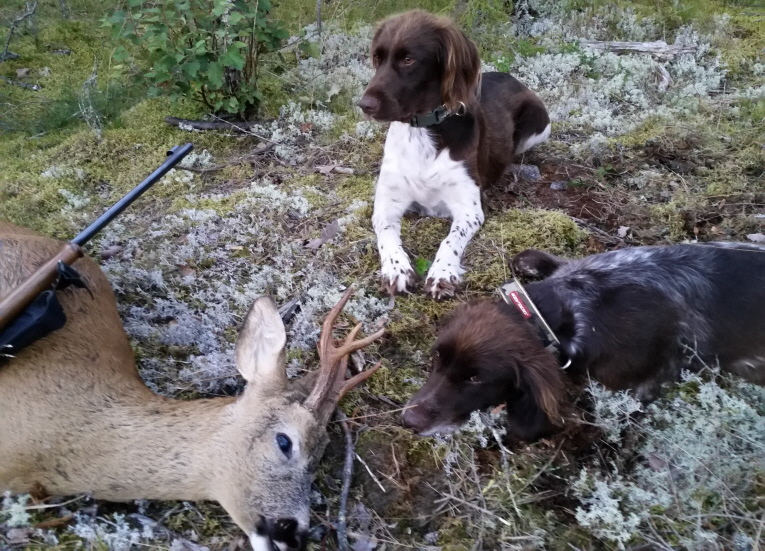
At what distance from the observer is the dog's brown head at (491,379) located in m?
2.67

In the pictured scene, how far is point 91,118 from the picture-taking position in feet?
19.2

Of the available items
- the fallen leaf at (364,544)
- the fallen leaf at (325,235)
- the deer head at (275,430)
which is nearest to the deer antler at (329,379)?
the deer head at (275,430)

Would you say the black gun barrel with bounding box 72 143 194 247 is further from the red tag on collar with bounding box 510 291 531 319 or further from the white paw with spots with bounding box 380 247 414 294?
the red tag on collar with bounding box 510 291 531 319

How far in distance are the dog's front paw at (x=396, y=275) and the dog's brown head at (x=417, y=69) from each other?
3.25 feet

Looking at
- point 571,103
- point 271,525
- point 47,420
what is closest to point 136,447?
point 47,420

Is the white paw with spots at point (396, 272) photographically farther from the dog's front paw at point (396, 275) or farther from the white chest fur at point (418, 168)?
the white chest fur at point (418, 168)

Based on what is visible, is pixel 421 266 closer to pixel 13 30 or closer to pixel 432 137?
pixel 432 137

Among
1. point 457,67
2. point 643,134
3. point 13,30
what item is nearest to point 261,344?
point 457,67

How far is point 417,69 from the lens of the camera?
4.05 meters

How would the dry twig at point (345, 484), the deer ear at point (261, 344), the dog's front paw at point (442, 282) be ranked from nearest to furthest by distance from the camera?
the dry twig at point (345, 484)
the deer ear at point (261, 344)
the dog's front paw at point (442, 282)

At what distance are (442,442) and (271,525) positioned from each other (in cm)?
102

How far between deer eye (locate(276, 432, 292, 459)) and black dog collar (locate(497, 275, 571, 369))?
1299 millimetres

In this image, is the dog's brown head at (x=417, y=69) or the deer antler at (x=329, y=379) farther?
the dog's brown head at (x=417, y=69)

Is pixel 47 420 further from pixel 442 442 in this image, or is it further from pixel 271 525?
pixel 442 442
